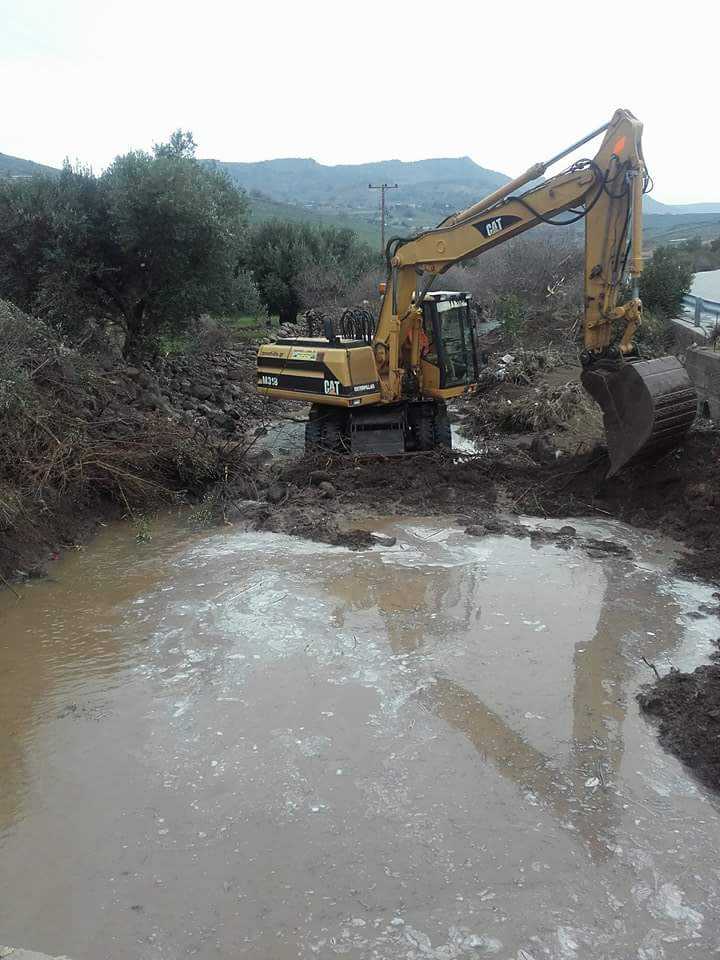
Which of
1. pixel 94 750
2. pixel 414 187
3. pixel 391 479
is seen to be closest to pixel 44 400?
pixel 391 479

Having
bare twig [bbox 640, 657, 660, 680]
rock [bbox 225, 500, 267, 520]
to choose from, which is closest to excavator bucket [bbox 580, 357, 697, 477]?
bare twig [bbox 640, 657, 660, 680]

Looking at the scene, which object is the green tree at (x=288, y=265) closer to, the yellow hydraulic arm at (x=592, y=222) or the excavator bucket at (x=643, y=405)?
the yellow hydraulic arm at (x=592, y=222)

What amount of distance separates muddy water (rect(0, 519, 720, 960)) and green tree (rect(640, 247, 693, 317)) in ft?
37.7

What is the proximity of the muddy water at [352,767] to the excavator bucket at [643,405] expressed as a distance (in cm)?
157

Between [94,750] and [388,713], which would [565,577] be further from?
[94,750]

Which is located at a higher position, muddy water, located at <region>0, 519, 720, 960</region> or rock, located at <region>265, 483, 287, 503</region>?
rock, located at <region>265, 483, 287, 503</region>

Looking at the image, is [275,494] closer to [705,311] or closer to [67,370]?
[67,370]

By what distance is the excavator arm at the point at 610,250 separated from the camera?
26.9 feet

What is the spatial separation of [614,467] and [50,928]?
725 cm

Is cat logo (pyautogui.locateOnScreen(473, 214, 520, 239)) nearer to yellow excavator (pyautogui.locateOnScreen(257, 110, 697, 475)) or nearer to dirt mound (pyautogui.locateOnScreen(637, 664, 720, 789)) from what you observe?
yellow excavator (pyautogui.locateOnScreen(257, 110, 697, 475))

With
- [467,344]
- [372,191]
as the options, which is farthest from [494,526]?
[372,191]

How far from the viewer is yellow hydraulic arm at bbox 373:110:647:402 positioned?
833 centimetres

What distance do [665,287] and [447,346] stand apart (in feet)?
29.9

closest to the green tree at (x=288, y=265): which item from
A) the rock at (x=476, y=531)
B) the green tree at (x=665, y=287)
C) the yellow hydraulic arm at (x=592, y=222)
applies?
the green tree at (x=665, y=287)
